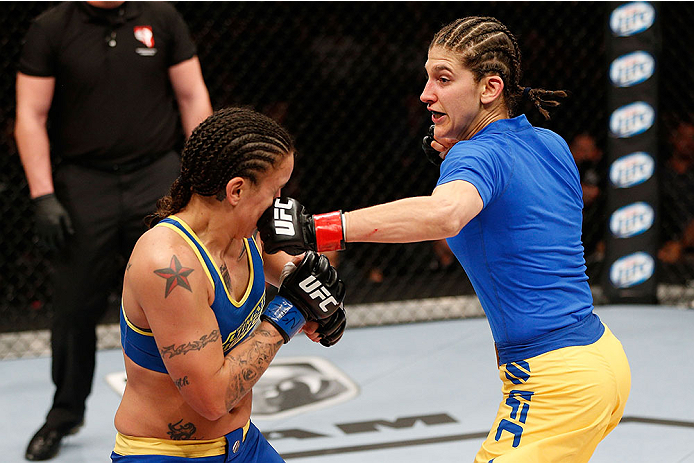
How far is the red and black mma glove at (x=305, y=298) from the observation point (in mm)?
1489

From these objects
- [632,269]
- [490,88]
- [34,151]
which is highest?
[490,88]

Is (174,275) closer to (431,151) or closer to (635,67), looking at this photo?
(431,151)

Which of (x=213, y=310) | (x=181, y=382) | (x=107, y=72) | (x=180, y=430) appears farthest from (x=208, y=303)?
(x=107, y=72)

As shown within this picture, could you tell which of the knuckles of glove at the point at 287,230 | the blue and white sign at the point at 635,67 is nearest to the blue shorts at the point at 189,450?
the knuckles of glove at the point at 287,230

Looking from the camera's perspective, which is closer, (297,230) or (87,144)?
(297,230)

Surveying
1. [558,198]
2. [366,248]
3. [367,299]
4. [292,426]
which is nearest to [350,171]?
[366,248]

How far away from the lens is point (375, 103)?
15.2 ft

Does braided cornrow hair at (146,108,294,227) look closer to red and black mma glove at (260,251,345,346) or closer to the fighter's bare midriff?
red and black mma glove at (260,251,345,346)

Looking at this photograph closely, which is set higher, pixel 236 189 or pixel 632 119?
pixel 236 189

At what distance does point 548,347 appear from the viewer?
1561 millimetres

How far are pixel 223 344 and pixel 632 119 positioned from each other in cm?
347

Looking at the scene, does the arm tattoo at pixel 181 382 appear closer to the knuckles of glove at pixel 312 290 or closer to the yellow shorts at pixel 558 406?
the knuckles of glove at pixel 312 290

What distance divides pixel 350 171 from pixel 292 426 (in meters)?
1.97

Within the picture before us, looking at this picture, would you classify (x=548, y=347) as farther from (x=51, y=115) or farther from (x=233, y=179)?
(x=51, y=115)
